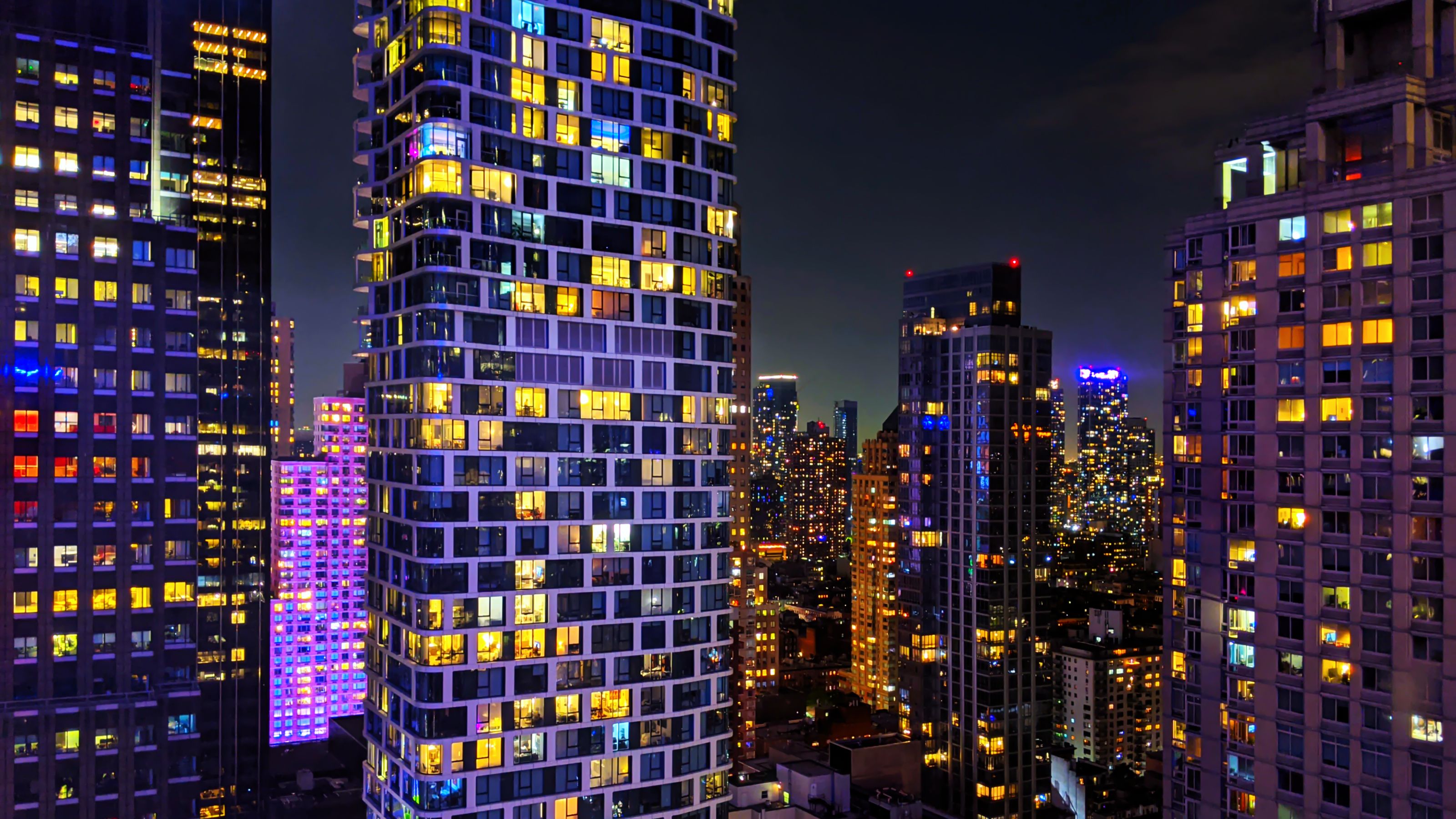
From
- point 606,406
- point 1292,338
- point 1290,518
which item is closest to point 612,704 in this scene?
point 606,406

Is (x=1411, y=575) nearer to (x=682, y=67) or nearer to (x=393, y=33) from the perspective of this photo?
(x=682, y=67)

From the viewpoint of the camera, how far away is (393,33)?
81.0m

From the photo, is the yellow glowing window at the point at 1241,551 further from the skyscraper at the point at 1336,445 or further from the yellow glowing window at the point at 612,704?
the yellow glowing window at the point at 612,704

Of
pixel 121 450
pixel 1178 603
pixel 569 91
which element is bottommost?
pixel 1178 603

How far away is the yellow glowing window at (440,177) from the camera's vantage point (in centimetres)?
7569

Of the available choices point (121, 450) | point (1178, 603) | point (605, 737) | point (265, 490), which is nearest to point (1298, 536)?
point (1178, 603)

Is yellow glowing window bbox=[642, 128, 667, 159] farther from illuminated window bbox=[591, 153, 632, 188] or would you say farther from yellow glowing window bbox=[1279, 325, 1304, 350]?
yellow glowing window bbox=[1279, 325, 1304, 350]

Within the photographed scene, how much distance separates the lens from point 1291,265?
62.8 metres

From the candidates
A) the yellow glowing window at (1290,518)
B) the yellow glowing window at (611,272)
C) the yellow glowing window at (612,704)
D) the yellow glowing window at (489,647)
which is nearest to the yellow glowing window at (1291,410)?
the yellow glowing window at (1290,518)

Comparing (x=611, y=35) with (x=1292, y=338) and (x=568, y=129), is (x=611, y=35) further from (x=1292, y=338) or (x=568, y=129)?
(x=1292, y=338)

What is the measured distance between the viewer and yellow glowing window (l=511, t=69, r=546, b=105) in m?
78.8

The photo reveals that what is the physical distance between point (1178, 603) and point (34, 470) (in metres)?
98.0

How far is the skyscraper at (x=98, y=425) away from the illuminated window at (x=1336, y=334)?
299 ft

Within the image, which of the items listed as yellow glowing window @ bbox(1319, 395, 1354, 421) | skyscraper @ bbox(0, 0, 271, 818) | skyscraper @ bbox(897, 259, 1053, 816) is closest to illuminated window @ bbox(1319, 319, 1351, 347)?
yellow glowing window @ bbox(1319, 395, 1354, 421)
